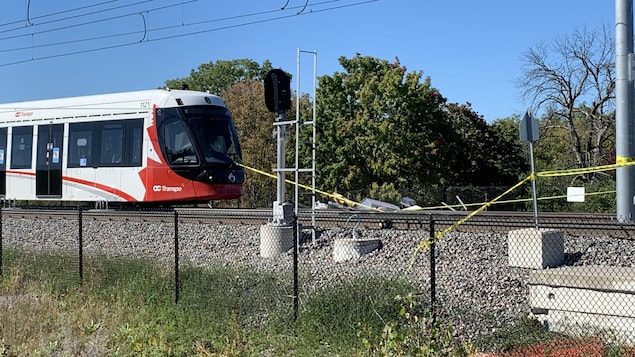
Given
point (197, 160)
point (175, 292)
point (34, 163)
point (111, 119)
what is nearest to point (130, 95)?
point (111, 119)

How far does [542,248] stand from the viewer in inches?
380

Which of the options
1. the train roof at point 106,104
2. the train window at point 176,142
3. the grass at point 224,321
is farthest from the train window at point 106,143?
the grass at point 224,321

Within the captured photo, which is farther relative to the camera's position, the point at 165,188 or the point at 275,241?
the point at 165,188

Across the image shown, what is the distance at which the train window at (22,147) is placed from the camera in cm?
2148

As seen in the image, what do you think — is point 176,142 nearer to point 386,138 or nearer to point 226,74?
point 386,138

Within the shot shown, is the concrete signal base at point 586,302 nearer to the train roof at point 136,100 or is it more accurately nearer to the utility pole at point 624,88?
the utility pole at point 624,88

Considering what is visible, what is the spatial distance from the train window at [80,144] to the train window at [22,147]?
184cm

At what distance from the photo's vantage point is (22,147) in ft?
71.2

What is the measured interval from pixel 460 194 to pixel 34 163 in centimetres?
1955

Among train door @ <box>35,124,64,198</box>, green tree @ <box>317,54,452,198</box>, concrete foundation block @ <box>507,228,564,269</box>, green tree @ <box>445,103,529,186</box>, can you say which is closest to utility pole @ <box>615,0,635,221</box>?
concrete foundation block @ <box>507,228,564,269</box>

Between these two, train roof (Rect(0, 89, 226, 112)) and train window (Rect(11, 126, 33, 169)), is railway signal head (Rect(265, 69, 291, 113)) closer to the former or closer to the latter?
train roof (Rect(0, 89, 226, 112))

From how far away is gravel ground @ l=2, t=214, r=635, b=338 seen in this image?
A: 8547mm

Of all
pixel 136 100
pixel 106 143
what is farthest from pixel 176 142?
pixel 106 143

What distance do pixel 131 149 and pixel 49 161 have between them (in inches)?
133
